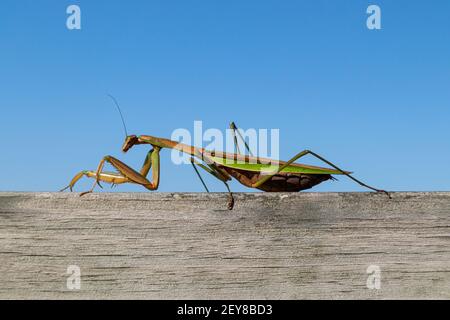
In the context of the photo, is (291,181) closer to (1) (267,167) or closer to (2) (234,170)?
(1) (267,167)

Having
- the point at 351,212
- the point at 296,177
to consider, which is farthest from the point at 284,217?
the point at 296,177

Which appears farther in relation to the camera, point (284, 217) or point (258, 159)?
point (258, 159)

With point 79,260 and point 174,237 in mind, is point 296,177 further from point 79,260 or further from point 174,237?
point 79,260

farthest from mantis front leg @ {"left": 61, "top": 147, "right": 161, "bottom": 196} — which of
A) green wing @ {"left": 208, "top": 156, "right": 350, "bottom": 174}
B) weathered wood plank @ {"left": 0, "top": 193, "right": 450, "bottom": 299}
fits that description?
weathered wood plank @ {"left": 0, "top": 193, "right": 450, "bottom": 299}

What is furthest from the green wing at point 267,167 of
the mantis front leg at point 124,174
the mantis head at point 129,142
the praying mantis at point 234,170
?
the mantis head at point 129,142

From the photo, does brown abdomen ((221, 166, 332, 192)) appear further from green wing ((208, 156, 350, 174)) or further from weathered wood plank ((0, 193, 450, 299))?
weathered wood plank ((0, 193, 450, 299))

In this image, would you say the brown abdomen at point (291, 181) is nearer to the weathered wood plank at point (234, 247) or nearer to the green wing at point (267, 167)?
the green wing at point (267, 167)
